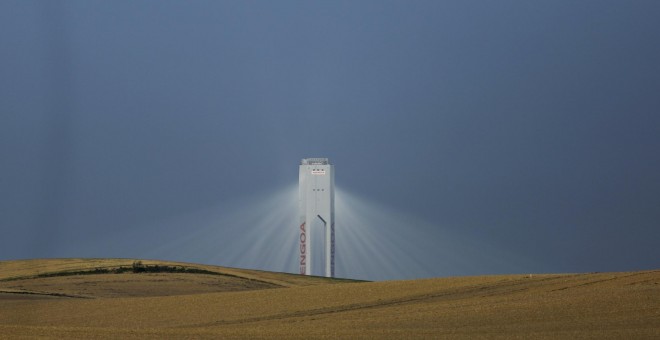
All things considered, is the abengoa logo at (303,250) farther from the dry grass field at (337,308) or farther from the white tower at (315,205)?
the dry grass field at (337,308)

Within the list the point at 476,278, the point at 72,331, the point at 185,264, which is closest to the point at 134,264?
the point at 185,264

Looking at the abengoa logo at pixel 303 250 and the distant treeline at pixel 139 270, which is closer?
the distant treeline at pixel 139 270

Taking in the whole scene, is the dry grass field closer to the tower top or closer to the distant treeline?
the distant treeline

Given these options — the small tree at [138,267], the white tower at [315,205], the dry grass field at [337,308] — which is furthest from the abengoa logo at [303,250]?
the dry grass field at [337,308]

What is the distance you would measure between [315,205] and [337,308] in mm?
17440

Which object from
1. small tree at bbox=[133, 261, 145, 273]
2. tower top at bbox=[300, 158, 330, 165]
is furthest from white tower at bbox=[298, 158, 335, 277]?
small tree at bbox=[133, 261, 145, 273]

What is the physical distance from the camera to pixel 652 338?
12.2m

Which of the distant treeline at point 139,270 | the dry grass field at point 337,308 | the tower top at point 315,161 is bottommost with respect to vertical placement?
the dry grass field at point 337,308

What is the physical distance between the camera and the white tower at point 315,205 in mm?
35594

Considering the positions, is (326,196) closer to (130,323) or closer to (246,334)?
(130,323)

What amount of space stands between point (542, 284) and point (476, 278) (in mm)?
3098

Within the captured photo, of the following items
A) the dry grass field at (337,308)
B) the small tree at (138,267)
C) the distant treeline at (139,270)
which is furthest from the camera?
the small tree at (138,267)

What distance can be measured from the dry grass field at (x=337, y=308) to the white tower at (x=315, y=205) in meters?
7.15

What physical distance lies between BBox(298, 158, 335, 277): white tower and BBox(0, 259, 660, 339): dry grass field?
715 cm
